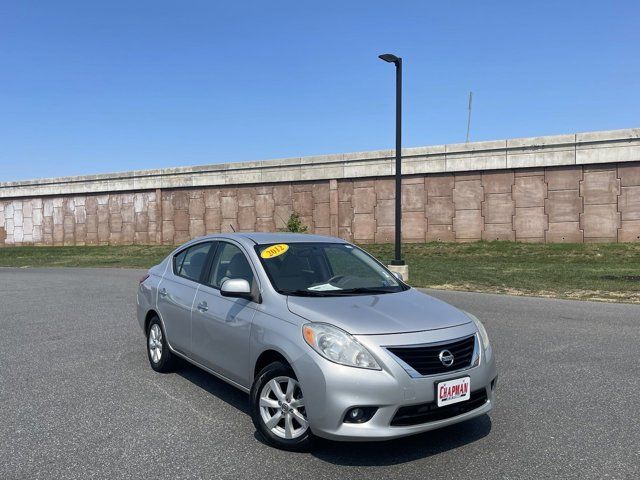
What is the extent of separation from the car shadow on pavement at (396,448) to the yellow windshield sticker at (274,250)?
5.49 feet

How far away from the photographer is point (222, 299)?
4.84 m

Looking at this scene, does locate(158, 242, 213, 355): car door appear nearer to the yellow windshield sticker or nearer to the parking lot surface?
the parking lot surface

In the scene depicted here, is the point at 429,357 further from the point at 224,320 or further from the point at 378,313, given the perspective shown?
the point at 224,320

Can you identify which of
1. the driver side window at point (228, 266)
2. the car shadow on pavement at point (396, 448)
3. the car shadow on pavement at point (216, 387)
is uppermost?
the driver side window at point (228, 266)

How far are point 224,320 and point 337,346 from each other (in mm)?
1354

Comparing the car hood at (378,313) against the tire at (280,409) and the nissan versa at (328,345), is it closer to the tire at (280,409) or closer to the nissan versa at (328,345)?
the nissan versa at (328,345)

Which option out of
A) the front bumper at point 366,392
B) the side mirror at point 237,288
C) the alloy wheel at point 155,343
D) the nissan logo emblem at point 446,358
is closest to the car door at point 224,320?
the side mirror at point 237,288

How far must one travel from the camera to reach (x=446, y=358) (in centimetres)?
374

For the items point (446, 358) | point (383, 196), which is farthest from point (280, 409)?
point (383, 196)

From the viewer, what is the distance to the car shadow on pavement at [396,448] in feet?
12.4

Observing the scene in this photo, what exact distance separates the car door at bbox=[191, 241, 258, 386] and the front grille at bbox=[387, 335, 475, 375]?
1323 mm

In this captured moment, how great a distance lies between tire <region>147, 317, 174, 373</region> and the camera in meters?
5.90

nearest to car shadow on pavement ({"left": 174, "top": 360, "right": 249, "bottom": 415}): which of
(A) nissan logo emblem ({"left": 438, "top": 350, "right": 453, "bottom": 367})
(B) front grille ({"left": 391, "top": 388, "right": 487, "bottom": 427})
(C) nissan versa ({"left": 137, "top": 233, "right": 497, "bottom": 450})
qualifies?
(C) nissan versa ({"left": 137, "top": 233, "right": 497, "bottom": 450})

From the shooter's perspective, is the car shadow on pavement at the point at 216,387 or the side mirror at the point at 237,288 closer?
the side mirror at the point at 237,288
